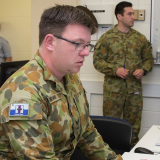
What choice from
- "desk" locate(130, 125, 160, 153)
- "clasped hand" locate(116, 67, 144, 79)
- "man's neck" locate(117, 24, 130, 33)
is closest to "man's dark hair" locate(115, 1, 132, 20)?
"man's neck" locate(117, 24, 130, 33)

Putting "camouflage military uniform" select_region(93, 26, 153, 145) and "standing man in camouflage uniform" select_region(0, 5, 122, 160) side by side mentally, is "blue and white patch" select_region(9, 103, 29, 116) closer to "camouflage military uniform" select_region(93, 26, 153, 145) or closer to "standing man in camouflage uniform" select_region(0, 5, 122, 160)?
"standing man in camouflage uniform" select_region(0, 5, 122, 160)

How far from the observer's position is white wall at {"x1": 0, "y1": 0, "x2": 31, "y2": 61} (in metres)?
4.57

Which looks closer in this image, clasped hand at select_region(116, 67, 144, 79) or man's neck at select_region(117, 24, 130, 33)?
clasped hand at select_region(116, 67, 144, 79)

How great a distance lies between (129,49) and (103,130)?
127 centimetres

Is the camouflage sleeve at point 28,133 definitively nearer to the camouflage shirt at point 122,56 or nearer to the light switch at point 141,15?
the camouflage shirt at point 122,56

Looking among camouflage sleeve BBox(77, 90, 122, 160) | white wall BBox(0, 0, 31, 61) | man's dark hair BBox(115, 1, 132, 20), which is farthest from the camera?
white wall BBox(0, 0, 31, 61)

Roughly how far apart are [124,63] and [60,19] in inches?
72.3

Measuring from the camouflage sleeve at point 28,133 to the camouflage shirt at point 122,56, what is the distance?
1.90 metres

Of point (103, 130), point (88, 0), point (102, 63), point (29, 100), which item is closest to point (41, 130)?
point (29, 100)

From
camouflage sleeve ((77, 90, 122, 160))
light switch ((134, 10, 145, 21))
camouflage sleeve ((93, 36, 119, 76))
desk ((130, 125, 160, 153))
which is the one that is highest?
light switch ((134, 10, 145, 21))

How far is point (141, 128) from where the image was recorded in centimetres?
308

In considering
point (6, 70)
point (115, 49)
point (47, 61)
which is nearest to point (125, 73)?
point (115, 49)

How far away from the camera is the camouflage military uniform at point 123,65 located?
107 inches

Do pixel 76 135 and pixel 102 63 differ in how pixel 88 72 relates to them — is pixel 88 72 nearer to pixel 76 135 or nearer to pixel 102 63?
pixel 102 63
